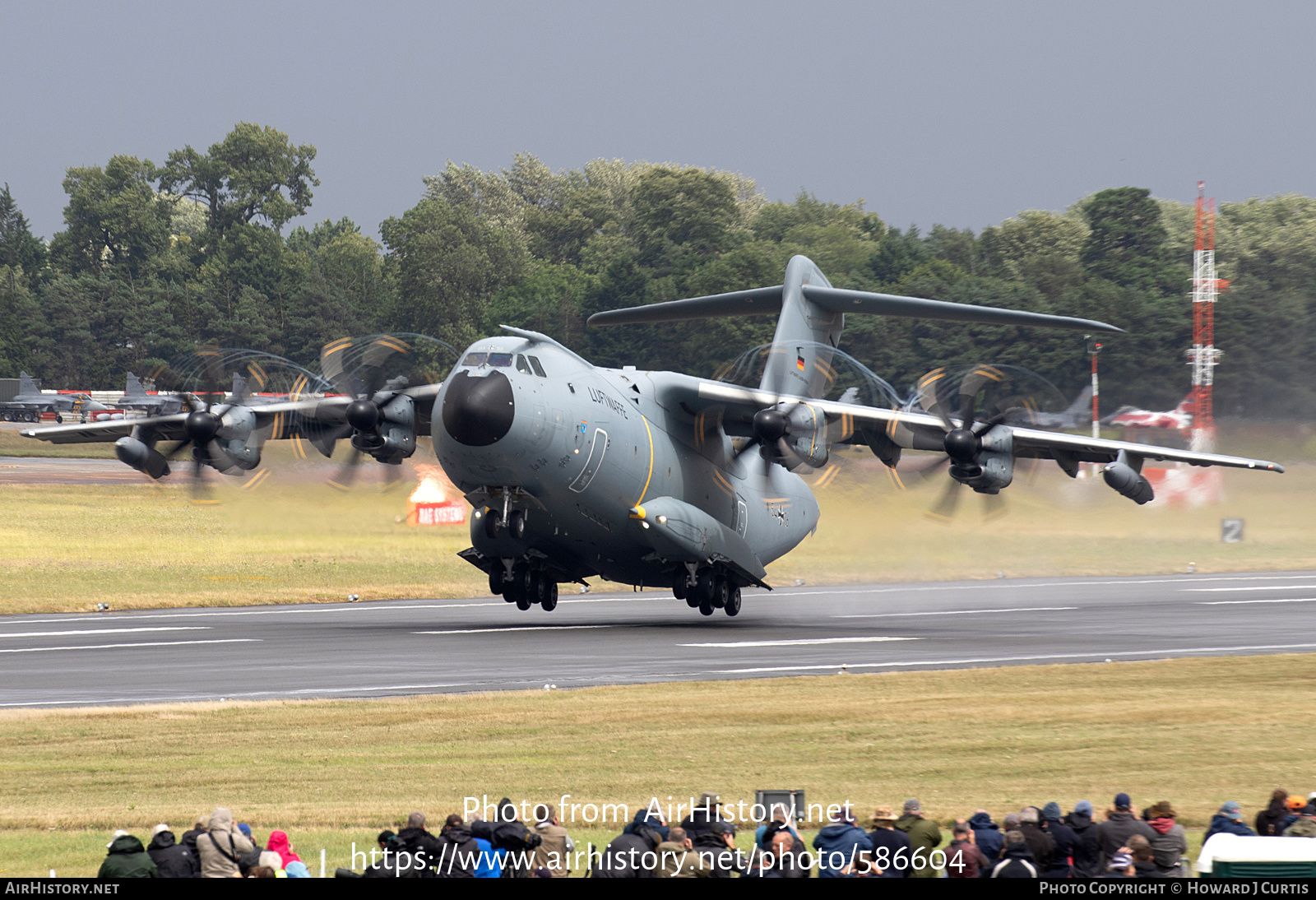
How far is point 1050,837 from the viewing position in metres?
11.3

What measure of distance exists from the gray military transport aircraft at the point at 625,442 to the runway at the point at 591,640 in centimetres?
177

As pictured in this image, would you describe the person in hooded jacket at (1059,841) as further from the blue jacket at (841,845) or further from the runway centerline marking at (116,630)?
the runway centerline marking at (116,630)

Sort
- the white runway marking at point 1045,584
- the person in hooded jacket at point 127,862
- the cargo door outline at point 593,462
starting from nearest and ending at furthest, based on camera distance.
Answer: the person in hooded jacket at point 127,862
the cargo door outline at point 593,462
the white runway marking at point 1045,584

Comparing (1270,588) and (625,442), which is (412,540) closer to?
(625,442)

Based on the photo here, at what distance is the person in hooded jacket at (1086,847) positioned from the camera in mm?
11250

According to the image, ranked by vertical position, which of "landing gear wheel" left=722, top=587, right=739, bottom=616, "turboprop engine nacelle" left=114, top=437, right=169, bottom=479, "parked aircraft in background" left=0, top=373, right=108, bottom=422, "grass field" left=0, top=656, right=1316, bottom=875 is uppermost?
"parked aircraft in background" left=0, top=373, right=108, bottom=422

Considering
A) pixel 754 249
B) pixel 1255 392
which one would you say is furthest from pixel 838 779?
pixel 754 249

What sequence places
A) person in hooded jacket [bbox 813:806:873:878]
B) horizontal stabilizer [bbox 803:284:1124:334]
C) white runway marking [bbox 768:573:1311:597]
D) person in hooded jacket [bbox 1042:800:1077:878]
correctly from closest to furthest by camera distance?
person in hooded jacket [bbox 813:806:873:878], person in hooded jacket [bbox 1042:800:1077:878], horizontal stabilizer [bbox 803:284:1124:334], white runway marking [bbox 768:573:1311:597]

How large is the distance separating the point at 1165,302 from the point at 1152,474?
111 ft

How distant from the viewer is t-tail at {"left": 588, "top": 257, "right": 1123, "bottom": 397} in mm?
36625

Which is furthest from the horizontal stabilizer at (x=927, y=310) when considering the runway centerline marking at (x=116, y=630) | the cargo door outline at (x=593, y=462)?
the runway centerline marking at (x=116, y=630)

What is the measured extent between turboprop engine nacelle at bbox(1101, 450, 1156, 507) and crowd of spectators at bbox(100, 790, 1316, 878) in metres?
22.3

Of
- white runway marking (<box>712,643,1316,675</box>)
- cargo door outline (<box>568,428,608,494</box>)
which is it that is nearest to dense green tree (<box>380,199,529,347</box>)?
cargo door outline (<box>568,428,608,494</box>)

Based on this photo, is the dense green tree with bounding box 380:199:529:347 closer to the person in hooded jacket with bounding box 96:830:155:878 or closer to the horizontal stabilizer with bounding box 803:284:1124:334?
the horizontal stabilizer with bounding box 803:284:1124:334
